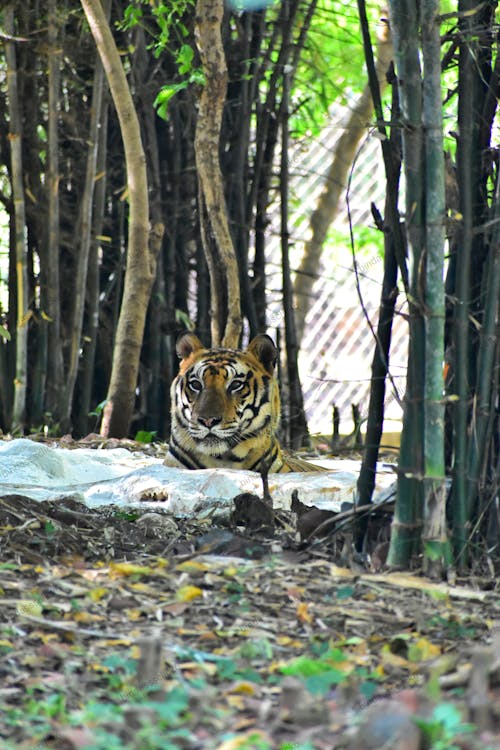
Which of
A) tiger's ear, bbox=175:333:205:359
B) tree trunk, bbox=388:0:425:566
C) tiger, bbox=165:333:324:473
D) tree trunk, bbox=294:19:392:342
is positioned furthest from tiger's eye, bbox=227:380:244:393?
tree trunk, bbox=294:19:392:342

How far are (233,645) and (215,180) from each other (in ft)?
13.6

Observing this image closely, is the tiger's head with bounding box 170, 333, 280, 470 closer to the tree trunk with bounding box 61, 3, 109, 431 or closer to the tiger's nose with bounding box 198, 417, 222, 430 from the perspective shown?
the tiger's nose with bounding box 198, 417, 222, 430

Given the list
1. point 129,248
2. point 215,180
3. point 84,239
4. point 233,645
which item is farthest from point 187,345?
point 233,645

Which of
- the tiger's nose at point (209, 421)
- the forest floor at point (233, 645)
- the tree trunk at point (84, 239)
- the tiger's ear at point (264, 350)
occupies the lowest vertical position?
the forest floor at point (233, 645)

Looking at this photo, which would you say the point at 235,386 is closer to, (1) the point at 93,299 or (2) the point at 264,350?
(2) the point at 264,350

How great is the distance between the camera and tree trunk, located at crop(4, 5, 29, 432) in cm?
682

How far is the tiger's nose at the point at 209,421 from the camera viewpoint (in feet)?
17.3

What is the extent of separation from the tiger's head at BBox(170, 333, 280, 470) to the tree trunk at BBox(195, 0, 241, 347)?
3.40 ft

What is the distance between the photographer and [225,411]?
5.32 m

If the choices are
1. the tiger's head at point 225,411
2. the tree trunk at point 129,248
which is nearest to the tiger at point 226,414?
the tiger's head at point 225,411

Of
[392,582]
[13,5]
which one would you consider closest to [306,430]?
[13,5]

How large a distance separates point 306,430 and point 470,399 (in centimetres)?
486

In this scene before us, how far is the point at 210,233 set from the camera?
21.5ft

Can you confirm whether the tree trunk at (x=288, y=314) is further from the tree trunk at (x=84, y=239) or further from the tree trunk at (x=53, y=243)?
the tree trunk at (x=53, y=243)
